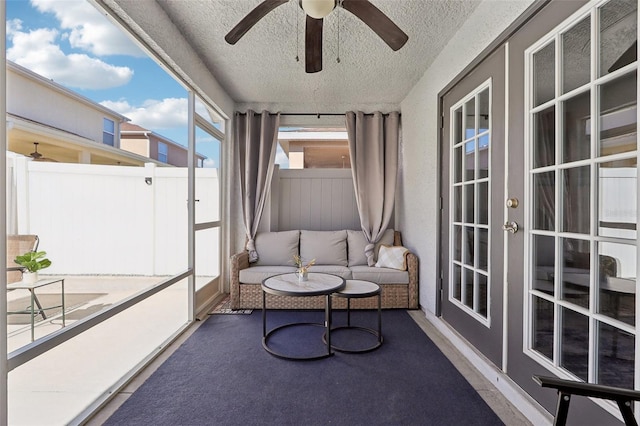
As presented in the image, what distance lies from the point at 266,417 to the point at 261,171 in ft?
9.07

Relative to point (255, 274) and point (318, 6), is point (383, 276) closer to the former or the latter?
point (255, 274)

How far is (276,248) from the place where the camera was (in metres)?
3.68

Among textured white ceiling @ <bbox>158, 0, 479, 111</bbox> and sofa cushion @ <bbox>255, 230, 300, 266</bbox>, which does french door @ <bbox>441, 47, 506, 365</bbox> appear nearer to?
textured white ceiling @ <bbox>158, 0, 479, 111</bbox>

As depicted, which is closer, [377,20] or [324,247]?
[377,20]

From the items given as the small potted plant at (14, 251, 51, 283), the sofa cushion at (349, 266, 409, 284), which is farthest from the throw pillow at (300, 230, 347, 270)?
the small potted plant at (14, 251, 51, 283)

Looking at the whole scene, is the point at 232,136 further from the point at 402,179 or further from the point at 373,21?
the point at 373,21

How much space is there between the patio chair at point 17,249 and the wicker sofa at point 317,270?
190 centimetres

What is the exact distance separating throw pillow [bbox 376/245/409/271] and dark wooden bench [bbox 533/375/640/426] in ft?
8.07

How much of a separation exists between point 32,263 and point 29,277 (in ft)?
0.23

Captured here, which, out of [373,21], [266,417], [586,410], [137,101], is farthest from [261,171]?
[586,410]

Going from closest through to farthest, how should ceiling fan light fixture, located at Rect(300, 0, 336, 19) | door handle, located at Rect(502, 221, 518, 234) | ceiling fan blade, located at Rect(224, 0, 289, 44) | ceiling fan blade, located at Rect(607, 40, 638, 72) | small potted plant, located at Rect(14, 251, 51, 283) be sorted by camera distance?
1. ceiling fan blade, located at Rect(607, 40, 638, 72)
2. small potted plant, located at Rect(14, 251, 51, 283)
3. ceiling fan light fixture, located at Rect(300, 0, 336, 19)
4. ceiling fan blade, located at Rect(224, 0, 289, 44)
5. door handle, located at Rect(502, 221, 518, 234)

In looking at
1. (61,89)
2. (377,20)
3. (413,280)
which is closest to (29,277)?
(61,89)

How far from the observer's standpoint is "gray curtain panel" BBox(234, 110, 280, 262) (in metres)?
3.75

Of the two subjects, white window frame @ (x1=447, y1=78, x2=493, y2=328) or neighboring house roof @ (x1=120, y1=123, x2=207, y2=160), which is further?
neighboring house roof @ (x1=120, y1=123, x2=207, y2=160)
